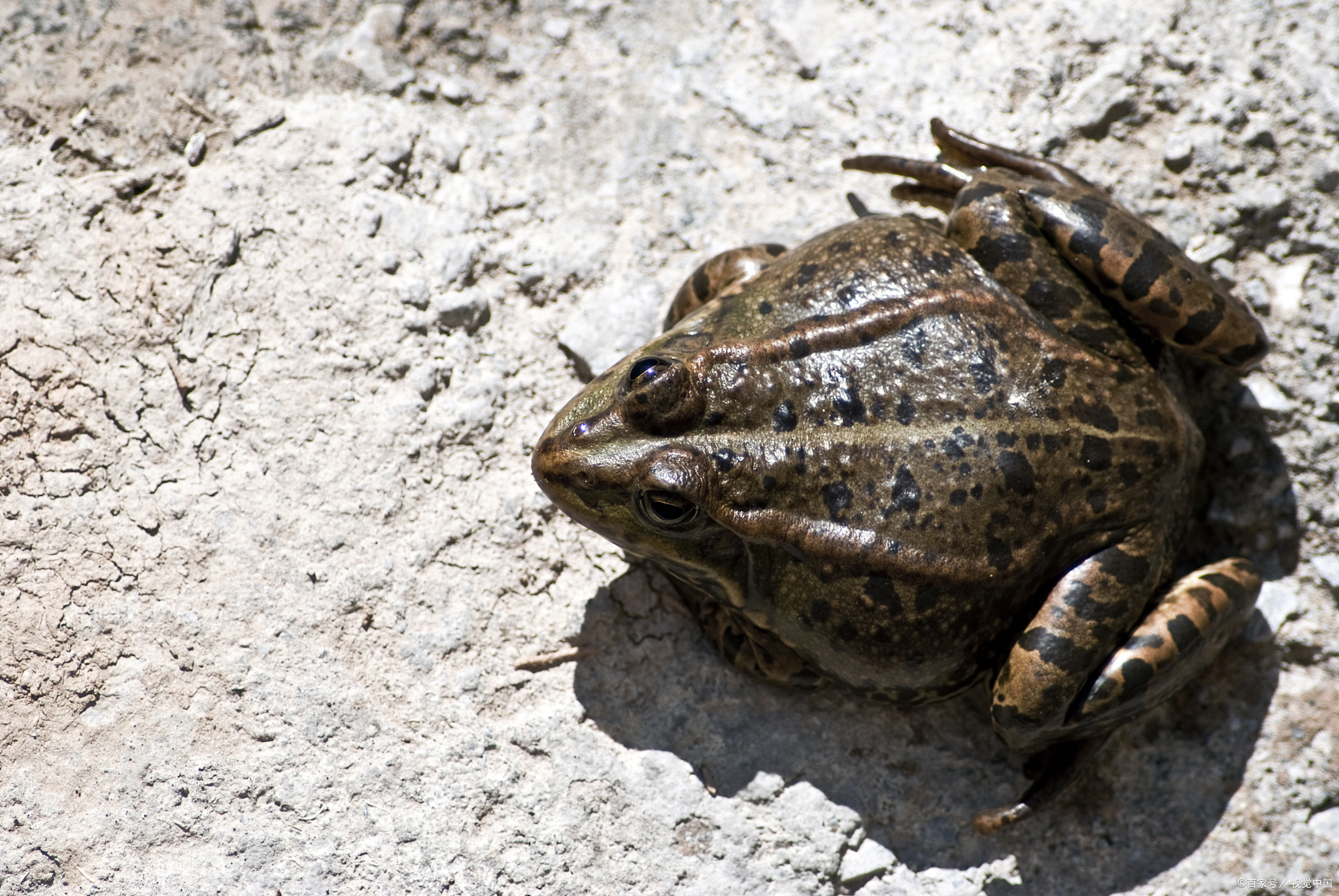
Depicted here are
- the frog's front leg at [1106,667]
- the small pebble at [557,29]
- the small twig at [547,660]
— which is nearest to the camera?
the frog's front leg at [1106,667]

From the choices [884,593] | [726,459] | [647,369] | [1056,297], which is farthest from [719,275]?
[884,593]

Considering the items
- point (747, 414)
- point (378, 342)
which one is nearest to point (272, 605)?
point (378, 342)

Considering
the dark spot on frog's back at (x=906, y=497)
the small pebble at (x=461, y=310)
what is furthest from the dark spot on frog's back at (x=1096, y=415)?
the small pebble at (x=461, y=310)

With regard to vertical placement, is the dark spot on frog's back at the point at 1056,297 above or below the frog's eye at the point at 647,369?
above

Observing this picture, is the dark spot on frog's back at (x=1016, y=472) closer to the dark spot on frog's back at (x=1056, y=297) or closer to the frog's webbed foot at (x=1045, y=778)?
the dark spot on frog's back at (x=1056, y=297)

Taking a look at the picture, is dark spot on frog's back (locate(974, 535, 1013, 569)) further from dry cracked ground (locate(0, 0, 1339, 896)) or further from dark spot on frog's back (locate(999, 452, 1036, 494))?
dry cracked ground (locate(0, 0, 1339, 896))

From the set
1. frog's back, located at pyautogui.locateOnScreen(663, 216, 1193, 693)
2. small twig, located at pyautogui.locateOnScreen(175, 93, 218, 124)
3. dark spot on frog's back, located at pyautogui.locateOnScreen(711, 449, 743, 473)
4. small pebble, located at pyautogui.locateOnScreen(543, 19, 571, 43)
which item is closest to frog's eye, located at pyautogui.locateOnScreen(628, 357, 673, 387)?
frog's back, located at pyautogui.locateOnScreen(663, 216, 1193, 693)

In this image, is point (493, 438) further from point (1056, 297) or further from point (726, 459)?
point (1056, 297)

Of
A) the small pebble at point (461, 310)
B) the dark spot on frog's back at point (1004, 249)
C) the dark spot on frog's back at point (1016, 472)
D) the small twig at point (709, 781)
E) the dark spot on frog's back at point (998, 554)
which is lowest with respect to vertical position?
the small twig at point (709, 781)
